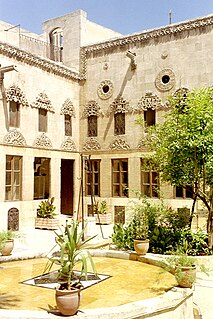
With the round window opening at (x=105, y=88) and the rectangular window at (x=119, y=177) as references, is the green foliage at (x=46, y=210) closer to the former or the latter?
the rectangular window at (x=119, y=177)

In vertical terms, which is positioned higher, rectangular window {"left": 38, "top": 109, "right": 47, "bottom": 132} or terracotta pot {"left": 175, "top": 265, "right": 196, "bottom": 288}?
rectangular window {"left": 38, "top": 109, "right": 47, "bottom": 132}

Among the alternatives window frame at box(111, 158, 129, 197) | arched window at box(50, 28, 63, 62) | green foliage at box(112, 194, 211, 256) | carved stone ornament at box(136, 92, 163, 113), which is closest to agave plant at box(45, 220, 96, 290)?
green foliage at box(112, 194, 211, 256)

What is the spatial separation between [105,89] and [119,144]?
2581 mm

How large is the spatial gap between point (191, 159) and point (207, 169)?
489 millimetres

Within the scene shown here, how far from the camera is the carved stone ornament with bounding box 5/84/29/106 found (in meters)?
13.3

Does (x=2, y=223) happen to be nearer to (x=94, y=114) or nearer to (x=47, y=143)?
(x=47, y=143)

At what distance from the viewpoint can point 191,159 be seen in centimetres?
952

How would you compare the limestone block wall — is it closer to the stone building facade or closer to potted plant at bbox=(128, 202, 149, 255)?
the stone building facade

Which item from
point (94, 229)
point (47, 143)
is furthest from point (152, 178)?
point (47, 143)

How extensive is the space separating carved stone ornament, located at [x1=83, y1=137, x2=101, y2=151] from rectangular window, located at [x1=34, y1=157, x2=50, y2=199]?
2025 mm

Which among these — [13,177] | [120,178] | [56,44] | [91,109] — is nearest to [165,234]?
[120,178]

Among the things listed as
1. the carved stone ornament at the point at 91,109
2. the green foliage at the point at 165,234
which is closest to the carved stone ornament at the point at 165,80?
the carved stone ornament at the point at 91,109

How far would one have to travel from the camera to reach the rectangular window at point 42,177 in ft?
49.7

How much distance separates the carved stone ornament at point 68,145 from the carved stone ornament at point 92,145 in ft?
1.80
